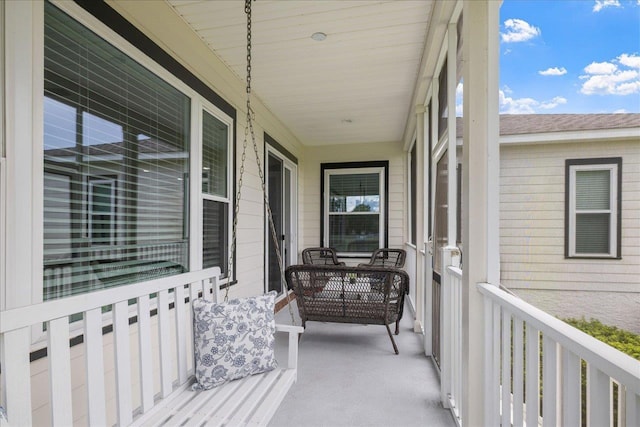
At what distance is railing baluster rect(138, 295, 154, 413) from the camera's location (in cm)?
139

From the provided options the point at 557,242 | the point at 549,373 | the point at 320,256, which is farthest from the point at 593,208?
the point at 320,256

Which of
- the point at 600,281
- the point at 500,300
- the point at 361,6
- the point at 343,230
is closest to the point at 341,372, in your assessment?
the point at 500,300

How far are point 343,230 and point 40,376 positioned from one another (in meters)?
5.04

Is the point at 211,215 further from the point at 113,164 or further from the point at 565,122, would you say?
the point at 565,122

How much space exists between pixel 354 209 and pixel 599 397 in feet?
17.8

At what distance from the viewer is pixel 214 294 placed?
77.4 inches

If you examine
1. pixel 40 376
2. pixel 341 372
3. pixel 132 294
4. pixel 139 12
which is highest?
pixel 139 12

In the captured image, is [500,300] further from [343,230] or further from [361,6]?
[343,230]

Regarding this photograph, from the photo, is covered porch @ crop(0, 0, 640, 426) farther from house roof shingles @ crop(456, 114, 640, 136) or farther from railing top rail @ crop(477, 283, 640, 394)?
house roof shingles @ crop(456, 114, 640, 136)

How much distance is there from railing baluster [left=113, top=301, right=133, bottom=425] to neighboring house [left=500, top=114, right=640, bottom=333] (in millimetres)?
1577

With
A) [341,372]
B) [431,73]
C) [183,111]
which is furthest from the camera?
[431,73]

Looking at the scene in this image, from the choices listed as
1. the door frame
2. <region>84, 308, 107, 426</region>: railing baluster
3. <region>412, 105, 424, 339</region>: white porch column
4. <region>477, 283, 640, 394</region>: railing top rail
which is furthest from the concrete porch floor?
the door frame

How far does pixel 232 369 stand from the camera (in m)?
1.65

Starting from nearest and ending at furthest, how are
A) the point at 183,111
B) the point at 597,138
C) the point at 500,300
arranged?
the point at 597,138 < the point at 500,300 < the point at 183,111
